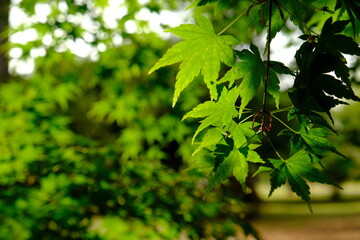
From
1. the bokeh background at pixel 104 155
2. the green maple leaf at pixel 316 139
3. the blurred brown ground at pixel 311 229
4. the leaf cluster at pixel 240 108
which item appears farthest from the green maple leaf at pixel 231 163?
the blurred brown ground at pixel 311 229

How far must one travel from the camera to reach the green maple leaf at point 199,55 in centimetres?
113

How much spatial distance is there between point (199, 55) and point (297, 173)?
1.62 ft

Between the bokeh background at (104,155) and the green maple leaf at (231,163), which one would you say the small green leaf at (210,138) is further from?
the bokeh background at (104,155)

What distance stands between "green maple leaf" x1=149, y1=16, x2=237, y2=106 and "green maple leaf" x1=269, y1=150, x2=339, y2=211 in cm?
32

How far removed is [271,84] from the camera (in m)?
1.14

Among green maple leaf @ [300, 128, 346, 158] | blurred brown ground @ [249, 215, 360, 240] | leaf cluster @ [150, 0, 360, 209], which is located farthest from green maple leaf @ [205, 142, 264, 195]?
blurred brown ground @ [249, 215, 360, 240]

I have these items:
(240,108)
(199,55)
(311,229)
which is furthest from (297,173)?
(311,229)

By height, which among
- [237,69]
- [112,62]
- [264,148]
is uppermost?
[237,69]

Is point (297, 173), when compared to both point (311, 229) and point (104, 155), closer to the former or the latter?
point (104, 155)

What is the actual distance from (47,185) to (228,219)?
1.44 metres

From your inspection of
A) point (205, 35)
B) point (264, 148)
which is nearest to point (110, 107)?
point (205, 35)

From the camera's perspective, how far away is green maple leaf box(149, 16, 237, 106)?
1.13 meters

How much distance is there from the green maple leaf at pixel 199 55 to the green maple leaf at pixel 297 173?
319mm

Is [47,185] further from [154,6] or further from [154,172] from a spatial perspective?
[154,6]
